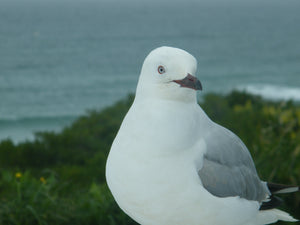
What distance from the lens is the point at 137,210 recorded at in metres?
2.17

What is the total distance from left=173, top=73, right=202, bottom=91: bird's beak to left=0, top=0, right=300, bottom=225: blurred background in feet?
6.61

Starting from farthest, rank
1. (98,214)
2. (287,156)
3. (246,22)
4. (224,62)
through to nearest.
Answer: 1. (246,22)
2. (224,62)
3. (287,156)
4. (98,214)

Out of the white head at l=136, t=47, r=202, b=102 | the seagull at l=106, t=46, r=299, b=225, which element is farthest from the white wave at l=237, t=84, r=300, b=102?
the white head at l=136, t=47, r=202, b=102

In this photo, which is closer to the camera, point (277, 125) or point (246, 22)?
point (277, 125)

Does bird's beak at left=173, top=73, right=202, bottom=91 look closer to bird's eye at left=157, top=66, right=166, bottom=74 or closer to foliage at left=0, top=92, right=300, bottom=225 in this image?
bird's eye at left=157, top=66, right=166, bottom=74

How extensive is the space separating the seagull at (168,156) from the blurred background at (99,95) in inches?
64.1

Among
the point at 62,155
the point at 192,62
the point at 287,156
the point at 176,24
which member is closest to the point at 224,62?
the point at 176,24

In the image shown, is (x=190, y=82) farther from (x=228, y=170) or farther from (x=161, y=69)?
(x=228, y=170)

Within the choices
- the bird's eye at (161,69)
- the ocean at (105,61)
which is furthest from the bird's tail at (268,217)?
the ocean at (105,61)

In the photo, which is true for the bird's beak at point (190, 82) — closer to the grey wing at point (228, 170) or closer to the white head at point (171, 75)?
the white head at point (171, 75)

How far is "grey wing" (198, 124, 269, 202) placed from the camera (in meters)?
2.23

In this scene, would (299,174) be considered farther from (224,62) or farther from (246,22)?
(246,22)

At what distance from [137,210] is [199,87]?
72cm

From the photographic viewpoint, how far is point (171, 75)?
6.61 feet
